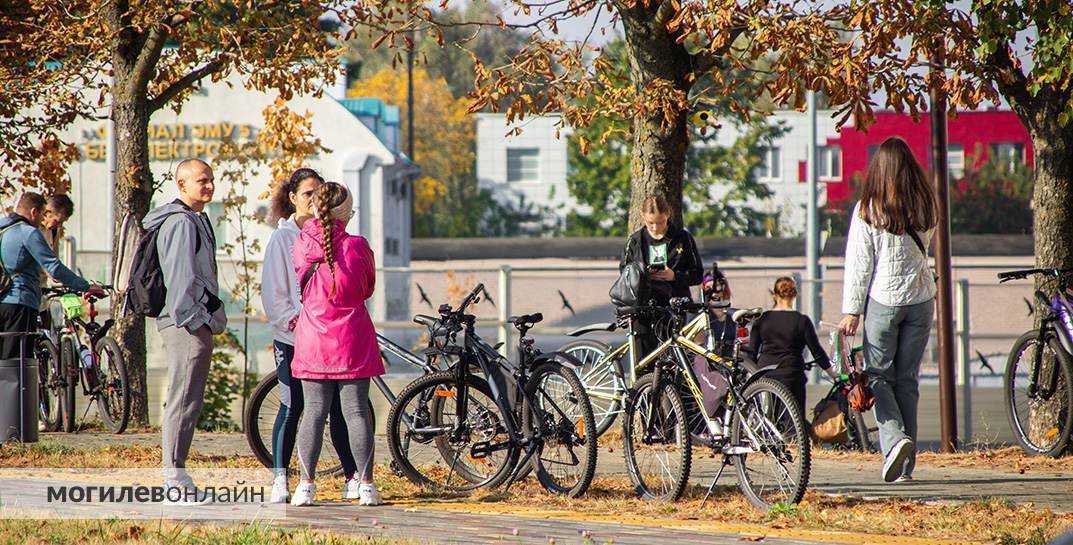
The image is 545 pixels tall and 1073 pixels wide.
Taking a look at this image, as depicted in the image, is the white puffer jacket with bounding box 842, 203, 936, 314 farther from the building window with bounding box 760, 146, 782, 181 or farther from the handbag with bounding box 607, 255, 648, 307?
the building window with bounding box 760, 146, 782, 181

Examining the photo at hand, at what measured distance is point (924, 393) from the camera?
81.0 feet

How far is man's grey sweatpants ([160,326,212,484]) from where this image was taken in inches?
304

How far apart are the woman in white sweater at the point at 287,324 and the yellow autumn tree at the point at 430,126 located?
65.5 m

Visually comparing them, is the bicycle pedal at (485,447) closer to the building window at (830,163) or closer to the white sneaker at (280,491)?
the white sneaker at (280,491)

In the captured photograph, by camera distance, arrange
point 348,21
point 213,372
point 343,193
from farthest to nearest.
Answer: point 213,372 < point 348,21 < point 343,193

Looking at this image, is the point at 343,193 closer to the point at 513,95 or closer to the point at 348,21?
the point at 513,95

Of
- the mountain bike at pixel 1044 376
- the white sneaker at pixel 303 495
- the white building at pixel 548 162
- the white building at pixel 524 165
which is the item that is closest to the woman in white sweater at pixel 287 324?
the white sneaker at pixel 303 495

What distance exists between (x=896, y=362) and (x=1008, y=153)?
6140 centimetres

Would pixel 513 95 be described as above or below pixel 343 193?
above

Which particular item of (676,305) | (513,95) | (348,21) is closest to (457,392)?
(676,305)

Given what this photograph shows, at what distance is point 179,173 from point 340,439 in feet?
5.49

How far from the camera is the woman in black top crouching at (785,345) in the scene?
1097 centimetres

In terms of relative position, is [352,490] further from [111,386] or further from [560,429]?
[111,386]

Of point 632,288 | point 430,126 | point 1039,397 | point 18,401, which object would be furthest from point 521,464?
point 430,126
